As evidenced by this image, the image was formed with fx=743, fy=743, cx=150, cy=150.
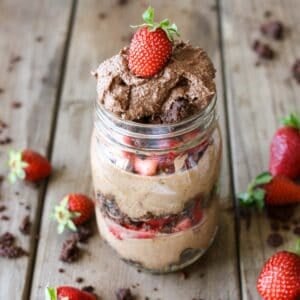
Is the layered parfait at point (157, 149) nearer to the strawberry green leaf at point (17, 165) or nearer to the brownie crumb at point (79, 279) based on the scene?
the brownie crumb at point (79, 279)

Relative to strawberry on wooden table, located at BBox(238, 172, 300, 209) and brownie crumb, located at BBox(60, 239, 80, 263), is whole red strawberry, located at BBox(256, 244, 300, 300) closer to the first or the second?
strawberry on wooden table, located at BBox(238, 172, 300, 209)

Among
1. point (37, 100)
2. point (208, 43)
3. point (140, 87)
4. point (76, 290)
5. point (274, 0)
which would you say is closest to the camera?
point (140, 87)

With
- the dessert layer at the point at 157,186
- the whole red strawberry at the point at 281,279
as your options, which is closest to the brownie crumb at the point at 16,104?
the dessert layer at the point at 157,186

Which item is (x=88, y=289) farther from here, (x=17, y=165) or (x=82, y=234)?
(x=17, y=165)

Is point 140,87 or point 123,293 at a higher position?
point 140,87

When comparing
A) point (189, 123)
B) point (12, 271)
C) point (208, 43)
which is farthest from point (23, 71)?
point (189, 123)

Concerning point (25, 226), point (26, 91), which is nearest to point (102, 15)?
point (26, 91)

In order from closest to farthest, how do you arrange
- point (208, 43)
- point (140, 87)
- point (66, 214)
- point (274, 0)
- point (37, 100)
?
1. point (140, 87)
2. point (66, 214)
3. point (37, 100)
4. point (208, 43)
5. point (274, 0)

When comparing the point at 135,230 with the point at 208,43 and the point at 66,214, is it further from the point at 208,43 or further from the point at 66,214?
the point at 208,43
